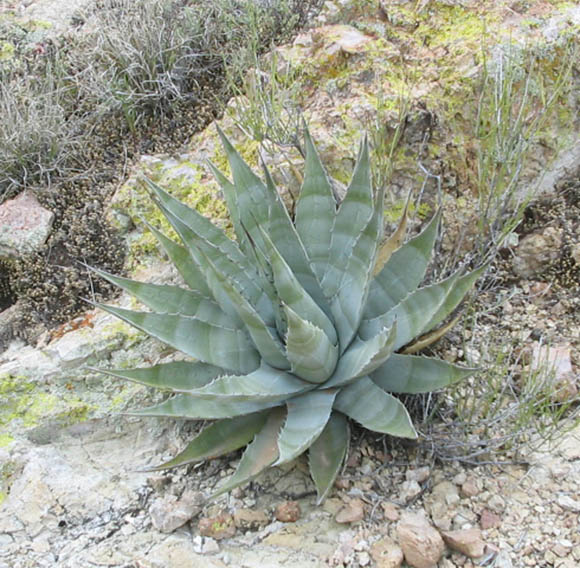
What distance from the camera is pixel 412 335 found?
2.18 meters

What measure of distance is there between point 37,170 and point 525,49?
265cm

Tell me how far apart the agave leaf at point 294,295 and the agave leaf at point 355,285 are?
47mm

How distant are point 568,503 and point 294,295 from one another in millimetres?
1119

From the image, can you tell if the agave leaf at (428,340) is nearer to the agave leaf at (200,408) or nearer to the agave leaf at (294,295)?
the agave leaf at (294,295)

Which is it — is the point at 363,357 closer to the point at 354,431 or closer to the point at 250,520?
the point at 354,431

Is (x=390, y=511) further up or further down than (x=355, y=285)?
further down

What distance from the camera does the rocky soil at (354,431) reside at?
2055 millimetres

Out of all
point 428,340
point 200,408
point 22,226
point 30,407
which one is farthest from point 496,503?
point 22,226

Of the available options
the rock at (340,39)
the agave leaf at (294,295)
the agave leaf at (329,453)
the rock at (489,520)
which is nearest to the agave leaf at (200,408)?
the agave leaf at (329,453)

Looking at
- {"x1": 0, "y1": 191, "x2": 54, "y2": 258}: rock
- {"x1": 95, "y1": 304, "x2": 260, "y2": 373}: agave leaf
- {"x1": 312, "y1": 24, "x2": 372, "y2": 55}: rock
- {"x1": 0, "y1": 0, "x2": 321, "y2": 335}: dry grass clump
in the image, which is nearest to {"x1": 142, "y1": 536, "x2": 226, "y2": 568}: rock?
{"x1": 95, "y1": 304, "x2": 260, "y2": 373}: agave leaf

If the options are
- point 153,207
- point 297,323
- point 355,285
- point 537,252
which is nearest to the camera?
point 297,323

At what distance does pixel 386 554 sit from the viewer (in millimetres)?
Answer: 1952

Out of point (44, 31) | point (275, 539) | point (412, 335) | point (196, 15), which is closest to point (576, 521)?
point (412, 335)

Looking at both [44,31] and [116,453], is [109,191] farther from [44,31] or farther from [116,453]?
[44,31]
